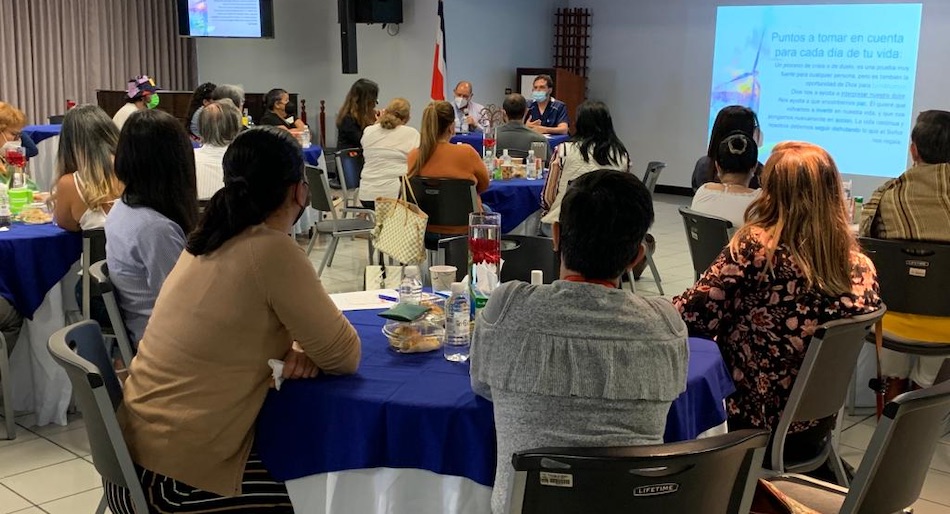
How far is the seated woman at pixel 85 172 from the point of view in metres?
3.98

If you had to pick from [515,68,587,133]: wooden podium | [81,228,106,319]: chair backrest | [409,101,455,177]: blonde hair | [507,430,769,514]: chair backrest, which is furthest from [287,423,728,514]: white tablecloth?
[515,68,587,133]: wooden podium

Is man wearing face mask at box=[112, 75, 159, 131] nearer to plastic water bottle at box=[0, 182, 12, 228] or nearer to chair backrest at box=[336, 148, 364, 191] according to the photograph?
chair backrest at box=[336, 148, 364, 191]

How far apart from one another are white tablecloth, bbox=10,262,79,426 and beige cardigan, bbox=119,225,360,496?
2.05m

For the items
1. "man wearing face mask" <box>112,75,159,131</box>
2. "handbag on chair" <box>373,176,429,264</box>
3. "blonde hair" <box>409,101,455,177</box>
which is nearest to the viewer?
"handbag on chair" <box>373,176,429,264</box>

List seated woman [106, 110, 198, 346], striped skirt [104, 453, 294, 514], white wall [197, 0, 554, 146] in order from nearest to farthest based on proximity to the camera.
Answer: striped skirt [104, 453, 294, 514] < seated woman [106, 110, 198, 346] < white wall [197, 0, 554, 146]

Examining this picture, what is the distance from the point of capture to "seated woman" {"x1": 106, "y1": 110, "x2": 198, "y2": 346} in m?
3.15

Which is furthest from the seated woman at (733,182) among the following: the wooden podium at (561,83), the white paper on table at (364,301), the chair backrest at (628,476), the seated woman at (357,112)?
the wooden podium at (561,83)

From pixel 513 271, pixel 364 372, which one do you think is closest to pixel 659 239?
pixel 513 271

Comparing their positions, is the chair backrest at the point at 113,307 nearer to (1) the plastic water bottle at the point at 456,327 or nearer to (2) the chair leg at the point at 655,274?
(1) the plastic water bottle at the point at 456,327

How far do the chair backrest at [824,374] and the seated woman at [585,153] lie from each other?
10.1ft

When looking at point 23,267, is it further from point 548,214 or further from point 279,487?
point 548,214

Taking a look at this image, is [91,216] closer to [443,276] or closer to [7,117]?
[443,276]

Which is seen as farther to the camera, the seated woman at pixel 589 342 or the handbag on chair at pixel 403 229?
the handbag on chair at pixel 403 229

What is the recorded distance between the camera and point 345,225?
633 centimetres
